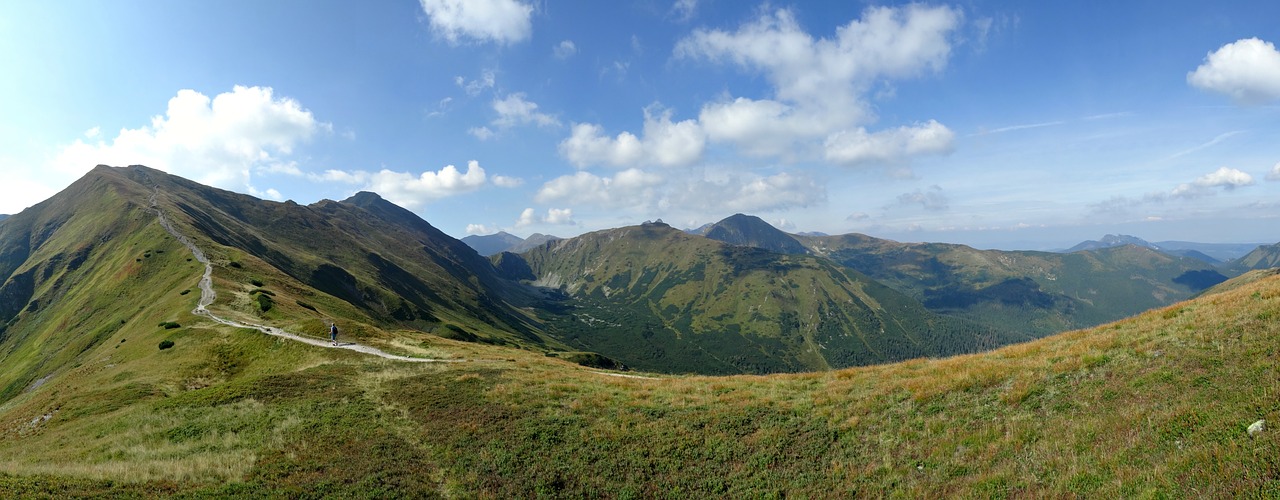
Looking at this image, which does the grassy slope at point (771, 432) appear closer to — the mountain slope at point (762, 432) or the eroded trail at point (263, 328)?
the mountain slope at point (762, 432)

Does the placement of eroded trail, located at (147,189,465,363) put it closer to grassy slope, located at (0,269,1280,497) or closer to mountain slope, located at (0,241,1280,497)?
mountain slope, located at (0,241,1280,497)

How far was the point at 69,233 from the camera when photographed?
194m

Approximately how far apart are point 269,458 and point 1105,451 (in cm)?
3394

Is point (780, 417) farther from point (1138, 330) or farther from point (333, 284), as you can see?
point (333, 284)

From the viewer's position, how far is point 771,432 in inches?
857

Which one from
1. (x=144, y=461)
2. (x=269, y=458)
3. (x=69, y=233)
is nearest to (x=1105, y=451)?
(x=269, y=458)

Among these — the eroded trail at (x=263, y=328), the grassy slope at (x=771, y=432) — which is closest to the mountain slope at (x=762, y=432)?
the grassy slope at (x=771, y=432)

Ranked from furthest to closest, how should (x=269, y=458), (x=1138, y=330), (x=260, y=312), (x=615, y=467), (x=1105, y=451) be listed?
(x=260, y=312) → (x=1138, y=330) → (x=269, y=458) → (x=615, y=467) → (x=1105, y=451)

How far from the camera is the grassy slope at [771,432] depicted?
47.3 feet

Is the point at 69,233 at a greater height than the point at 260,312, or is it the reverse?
the point at 69,233

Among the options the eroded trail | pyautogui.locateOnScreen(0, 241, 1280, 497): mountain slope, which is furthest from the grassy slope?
the eroded trail

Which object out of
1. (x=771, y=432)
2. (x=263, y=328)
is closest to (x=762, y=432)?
(x=771, y=432)

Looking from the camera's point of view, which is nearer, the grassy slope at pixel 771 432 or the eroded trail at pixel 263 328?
the grassy slope at pixel 771 432

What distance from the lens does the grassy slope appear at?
14.4 metres
